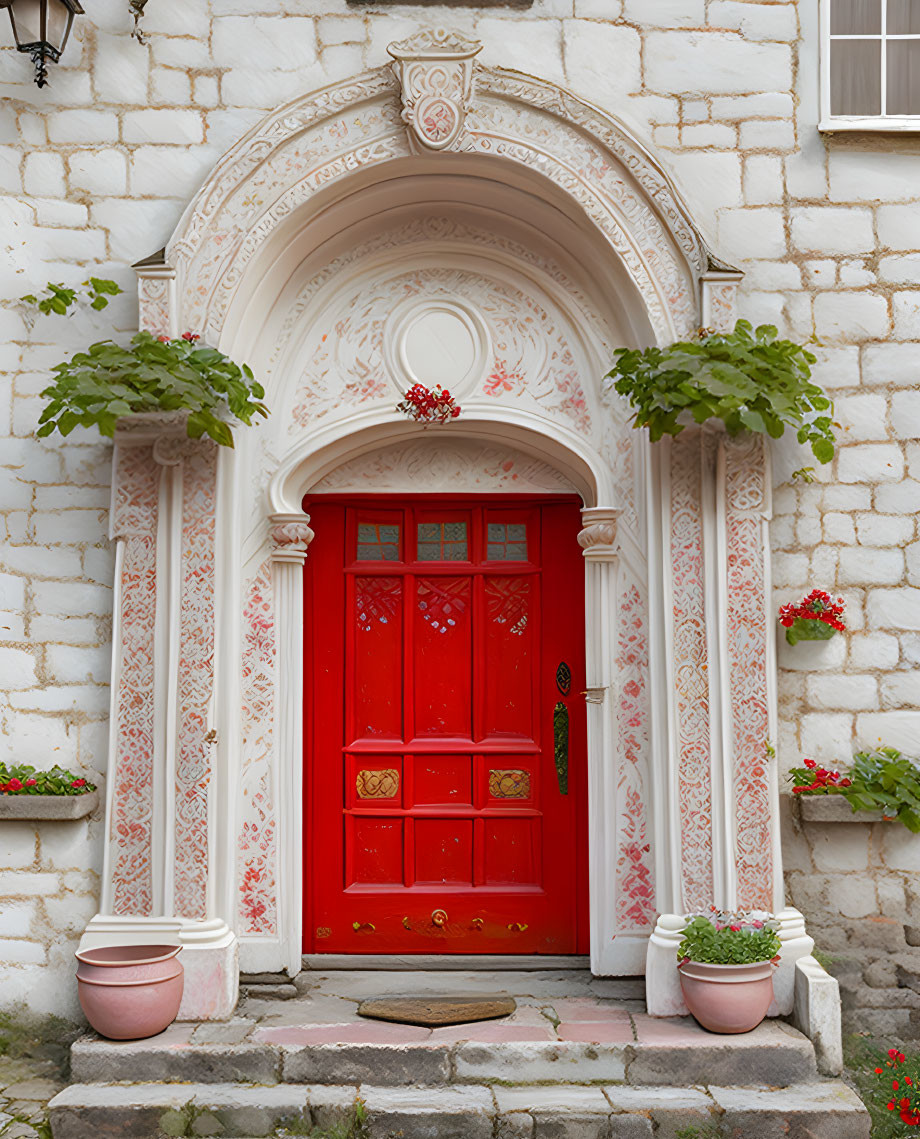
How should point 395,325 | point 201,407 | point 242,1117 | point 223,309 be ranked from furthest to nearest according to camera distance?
point 395,325 → point 223,309 → point 201,407 → point 242,1117

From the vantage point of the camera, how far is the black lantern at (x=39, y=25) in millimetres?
4219

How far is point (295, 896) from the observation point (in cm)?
455

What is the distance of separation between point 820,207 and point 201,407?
2.80m

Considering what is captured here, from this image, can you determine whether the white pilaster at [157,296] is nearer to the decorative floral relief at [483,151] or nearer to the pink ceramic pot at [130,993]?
the decorative floral relief at [483,151]

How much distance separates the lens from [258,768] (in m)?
4.57

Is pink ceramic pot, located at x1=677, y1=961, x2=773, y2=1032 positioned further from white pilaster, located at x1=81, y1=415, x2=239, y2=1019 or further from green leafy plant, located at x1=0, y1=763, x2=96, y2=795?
green leafy plant, located at x1=0, y1=763, x2=96, y2=795

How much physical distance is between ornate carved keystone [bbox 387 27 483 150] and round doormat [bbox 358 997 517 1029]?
3.58 metres

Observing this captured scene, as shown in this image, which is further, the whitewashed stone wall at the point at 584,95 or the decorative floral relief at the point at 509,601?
the decorative floral relief at the point at 509,601

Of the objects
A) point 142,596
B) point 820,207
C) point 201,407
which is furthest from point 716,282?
point 142,596

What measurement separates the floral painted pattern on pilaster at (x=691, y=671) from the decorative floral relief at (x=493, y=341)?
57 cm

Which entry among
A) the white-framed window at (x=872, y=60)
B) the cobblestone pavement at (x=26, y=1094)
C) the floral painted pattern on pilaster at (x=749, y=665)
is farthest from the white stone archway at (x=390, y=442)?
the white-framed window at (x=872, y=60)

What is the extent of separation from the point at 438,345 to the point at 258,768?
2.11 m

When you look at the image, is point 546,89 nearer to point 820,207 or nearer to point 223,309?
point 820,207

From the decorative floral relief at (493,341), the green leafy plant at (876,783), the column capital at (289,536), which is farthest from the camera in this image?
the decorative floral relief at (493,341)
